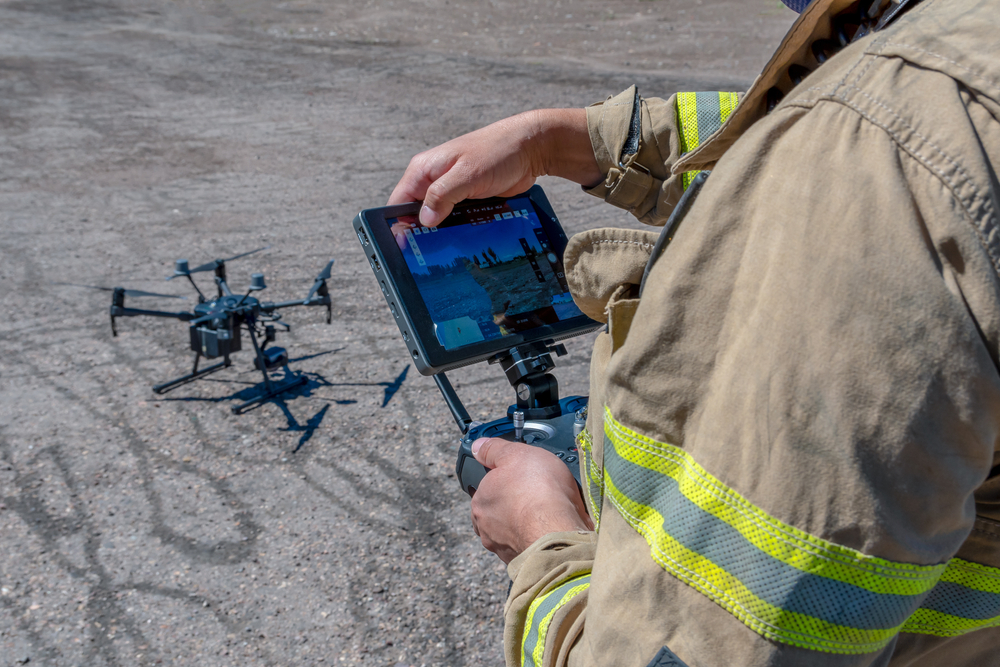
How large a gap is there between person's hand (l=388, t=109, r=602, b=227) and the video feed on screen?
5 centimetres

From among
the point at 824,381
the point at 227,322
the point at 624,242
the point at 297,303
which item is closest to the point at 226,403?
the point at 227,322

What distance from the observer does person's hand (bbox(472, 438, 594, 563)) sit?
3.89ft

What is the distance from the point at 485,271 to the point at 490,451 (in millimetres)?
450

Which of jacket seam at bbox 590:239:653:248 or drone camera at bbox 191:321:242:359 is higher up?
jacket seam at bbox 590:239:653:248

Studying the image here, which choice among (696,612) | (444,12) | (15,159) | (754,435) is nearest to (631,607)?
(696,612)

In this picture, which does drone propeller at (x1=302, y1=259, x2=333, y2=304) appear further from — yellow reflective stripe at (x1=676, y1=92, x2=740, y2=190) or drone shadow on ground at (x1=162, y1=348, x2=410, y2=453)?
yellow reflective stripe at (x1=676, y1=92, x2=740, y2=190)

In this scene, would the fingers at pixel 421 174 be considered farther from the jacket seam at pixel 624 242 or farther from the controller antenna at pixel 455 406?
the jacket seam at pixel 624 242

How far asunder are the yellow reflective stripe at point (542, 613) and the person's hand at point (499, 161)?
0.88 metres

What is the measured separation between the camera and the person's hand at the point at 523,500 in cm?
119

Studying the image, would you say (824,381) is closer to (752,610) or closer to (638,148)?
(752,610)

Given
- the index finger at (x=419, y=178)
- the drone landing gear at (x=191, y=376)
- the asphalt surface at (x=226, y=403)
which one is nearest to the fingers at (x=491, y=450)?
the index finger at (x=419, y=178)

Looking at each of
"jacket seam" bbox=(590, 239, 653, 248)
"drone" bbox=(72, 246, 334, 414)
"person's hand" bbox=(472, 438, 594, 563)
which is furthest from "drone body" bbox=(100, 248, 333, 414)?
"jacket seam" bbox=(590, 239, 653, 248)

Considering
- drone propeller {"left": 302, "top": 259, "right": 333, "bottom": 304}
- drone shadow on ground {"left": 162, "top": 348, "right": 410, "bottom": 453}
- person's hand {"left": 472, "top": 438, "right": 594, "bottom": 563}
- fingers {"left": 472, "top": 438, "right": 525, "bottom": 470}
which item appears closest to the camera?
person's hand {"left": 472, "top": 438, "right": 594, "bottom": 563}

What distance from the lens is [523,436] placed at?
1566 mm
